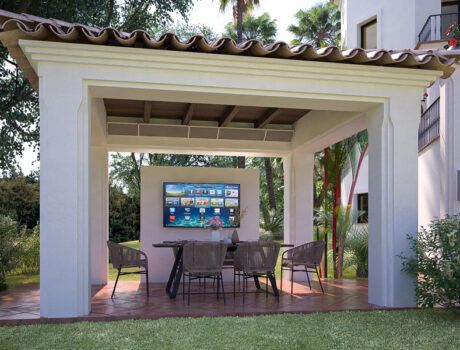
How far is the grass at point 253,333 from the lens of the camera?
4.73 metres

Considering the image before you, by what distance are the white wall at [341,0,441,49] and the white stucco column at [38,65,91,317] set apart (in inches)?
481

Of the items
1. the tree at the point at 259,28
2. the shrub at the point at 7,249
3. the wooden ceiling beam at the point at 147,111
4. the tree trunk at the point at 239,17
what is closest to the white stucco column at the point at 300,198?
the wooden ceiling beam at the point at 147,111

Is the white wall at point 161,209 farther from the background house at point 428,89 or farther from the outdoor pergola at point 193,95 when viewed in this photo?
the background house at point 428,89

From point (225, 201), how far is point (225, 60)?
4762mm

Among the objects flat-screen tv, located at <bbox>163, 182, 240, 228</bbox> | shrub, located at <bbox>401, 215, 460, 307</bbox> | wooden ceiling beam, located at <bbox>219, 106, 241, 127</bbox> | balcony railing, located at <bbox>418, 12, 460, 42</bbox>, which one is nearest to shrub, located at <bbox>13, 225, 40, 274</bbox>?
flat-screen tv, located at <bbox>163, 182, 240, 228</bbox>

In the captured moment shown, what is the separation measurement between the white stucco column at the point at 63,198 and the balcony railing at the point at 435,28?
37.9 feet

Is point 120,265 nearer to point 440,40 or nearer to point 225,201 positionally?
point 225,201

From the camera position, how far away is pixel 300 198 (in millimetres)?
10547

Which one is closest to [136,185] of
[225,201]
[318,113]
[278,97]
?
[225,201]

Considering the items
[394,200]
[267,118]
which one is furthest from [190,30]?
[394,200]

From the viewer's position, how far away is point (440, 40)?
1358 cm

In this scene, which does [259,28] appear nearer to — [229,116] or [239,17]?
[239,17]

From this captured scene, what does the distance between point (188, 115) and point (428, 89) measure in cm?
667

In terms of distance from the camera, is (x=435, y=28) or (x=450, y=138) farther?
(x=435, y=28)
